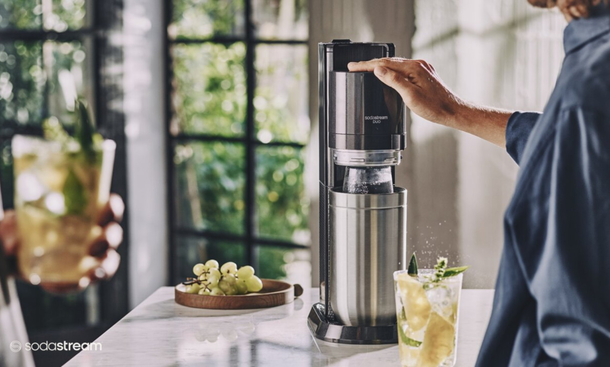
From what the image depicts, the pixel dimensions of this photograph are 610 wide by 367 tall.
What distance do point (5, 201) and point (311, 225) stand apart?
Result: 1415 mm

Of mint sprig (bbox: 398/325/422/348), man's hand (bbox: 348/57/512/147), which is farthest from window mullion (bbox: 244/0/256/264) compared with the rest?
mint sprig (bbox: 398/325/422/348)

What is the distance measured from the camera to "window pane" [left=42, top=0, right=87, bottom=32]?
348 centimetres

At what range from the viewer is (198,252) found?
4133 mm

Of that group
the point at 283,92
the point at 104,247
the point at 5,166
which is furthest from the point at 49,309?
the point at 104,247

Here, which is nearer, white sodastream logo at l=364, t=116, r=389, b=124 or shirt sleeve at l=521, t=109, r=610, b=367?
shirt sleeve at l=521, t=109, r=610, b=367

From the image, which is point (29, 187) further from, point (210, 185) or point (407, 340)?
point (210, 185)

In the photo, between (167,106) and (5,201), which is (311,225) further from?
(5,201)

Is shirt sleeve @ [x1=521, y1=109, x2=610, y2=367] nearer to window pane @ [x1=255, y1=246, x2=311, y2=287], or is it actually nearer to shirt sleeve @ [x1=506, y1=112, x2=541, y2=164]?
shirt sleeve @ [x1=506, y1=112, x2=541, y2=164]

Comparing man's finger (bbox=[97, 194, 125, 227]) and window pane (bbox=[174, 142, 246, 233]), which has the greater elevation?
man's finger (bbox=[97, 194, 125, 227])

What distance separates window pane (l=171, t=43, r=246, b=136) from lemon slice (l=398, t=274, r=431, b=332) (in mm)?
2792

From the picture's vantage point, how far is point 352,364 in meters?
1.25

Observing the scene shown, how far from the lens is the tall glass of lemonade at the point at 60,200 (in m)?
0.46

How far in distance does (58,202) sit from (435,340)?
2.86 ft

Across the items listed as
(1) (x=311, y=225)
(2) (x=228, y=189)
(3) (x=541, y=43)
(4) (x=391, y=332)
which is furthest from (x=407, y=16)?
(4) (x=391, y=332)
